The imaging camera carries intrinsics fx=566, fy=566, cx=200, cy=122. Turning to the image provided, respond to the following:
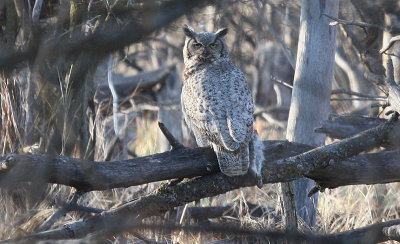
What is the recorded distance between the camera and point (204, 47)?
5.26 meters

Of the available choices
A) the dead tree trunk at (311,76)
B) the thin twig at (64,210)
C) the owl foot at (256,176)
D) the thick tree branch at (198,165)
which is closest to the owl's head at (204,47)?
the dead tree trunk at (311,76)

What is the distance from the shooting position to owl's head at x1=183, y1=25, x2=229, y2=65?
5191mm

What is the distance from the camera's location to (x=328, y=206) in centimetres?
681

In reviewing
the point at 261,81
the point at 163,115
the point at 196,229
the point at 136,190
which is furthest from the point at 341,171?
the point at 261,81

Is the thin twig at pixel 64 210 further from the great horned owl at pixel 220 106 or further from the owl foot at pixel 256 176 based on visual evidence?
the owl foot at pixel 256 176

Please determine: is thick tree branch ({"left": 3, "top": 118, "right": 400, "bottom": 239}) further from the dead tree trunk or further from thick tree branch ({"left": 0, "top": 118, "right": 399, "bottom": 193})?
the dead tree trunk

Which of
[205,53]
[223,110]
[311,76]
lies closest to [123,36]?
[223,110]

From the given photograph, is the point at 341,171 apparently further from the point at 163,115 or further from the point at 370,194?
the point at 163,115

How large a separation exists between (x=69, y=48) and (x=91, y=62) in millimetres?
82

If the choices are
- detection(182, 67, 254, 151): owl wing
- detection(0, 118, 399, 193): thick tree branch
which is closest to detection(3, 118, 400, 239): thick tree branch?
detection(0, 118, 399, 193): thick tree branch

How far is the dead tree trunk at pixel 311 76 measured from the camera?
18.3 ft

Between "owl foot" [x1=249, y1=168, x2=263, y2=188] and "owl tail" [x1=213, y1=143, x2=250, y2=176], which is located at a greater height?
"owl tail" [x1=213, y1=143, x2=250, y2=176]

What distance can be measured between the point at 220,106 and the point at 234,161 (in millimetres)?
708

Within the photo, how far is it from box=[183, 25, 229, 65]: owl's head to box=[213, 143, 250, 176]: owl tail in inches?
63.7
